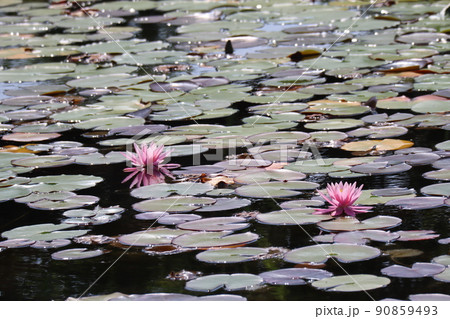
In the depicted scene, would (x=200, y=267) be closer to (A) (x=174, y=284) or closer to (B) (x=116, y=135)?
(A) (x=174, y=284)

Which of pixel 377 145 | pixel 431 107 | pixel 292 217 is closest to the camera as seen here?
pixel 292 217

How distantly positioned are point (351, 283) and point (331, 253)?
0.26 meters

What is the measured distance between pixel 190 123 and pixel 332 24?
10.3ft

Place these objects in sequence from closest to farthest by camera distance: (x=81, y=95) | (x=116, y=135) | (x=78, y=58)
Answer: (x=116, y=135) < (x=81, y=95) < (x=78, y=58)

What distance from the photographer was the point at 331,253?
2.87 metres

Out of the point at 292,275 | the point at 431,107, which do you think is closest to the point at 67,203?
the point at 292,275

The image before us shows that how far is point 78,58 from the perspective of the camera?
660 cm

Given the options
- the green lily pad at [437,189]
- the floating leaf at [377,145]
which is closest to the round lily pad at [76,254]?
the green lily pad at [437,189]

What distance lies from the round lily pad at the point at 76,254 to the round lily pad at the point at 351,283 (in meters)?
0.86

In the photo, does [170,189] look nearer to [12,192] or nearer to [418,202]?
[12,192]

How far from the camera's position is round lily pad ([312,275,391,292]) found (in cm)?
258

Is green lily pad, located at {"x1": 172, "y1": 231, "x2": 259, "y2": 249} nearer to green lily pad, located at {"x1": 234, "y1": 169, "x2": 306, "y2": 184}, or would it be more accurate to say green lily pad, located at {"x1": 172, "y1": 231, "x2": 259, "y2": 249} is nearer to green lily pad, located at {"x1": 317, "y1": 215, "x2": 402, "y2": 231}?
green lily pad, located at {"x1": 317, "y1": 215, "x2": 402, "y2": 231}
